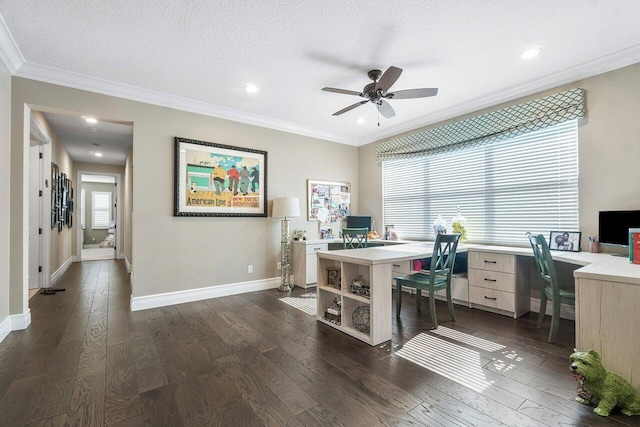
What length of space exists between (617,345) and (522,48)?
248cm

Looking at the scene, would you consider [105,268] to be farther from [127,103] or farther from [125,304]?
[127,103]

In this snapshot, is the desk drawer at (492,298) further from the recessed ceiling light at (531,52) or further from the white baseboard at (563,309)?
the recessed ceiling light at (531,52)

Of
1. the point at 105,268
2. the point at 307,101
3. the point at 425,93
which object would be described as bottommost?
the point at 105,268

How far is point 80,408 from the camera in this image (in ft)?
5.54

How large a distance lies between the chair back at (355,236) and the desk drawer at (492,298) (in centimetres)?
145

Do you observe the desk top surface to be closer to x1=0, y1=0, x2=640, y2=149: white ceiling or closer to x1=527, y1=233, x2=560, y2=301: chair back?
x1=527, y1=233, x2=560, y2=301: chair back

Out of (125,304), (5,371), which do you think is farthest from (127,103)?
(5,371)

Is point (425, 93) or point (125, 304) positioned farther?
point (125, 304)

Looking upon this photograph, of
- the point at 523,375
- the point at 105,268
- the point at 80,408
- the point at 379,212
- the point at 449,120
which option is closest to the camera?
the point at 80,408

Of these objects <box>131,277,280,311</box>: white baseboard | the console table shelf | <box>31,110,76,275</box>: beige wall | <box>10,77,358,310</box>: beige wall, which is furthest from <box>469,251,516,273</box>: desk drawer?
<box>31,110,76,275</box>: beige wall

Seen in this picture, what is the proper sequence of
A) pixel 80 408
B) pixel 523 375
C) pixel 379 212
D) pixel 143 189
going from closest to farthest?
pixel 80 408
pixel 523 375
pixel 143 189
pixel 379 212

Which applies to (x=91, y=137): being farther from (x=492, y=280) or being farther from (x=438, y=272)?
(x=492, y=280)

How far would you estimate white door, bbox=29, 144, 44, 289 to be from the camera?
429 cm

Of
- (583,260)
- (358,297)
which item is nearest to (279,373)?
(358,297)
